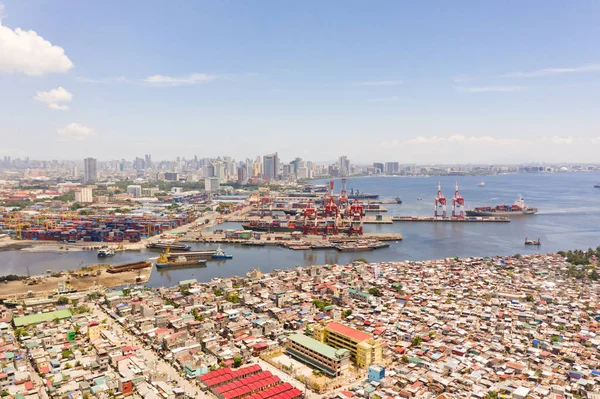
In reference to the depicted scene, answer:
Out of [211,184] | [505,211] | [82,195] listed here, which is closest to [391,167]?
[211,184]

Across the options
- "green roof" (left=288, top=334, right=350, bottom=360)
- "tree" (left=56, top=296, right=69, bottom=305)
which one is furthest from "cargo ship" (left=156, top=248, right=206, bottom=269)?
"green roof" (left=288, top=334, right=350, bottom=360)

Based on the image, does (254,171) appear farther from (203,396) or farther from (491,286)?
(203,396)

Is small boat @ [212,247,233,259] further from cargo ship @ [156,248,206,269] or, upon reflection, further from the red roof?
the red roof

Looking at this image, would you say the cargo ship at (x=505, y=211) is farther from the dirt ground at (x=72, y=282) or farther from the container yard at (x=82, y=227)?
the dirt ground at (x=72, y=282)

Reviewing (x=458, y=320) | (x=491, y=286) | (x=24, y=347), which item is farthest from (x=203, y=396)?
(x=491, y=286)

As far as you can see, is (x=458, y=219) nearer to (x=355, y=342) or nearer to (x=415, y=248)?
(x=415, y=248)
